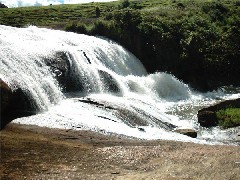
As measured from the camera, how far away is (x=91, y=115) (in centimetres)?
2086

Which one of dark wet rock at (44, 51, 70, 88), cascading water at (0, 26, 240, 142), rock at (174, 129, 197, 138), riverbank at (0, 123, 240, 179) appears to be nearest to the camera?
riverbank at (0, 123, 240, 179)

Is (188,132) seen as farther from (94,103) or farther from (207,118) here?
(94,103)

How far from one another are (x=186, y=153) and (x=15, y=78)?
11632 mm

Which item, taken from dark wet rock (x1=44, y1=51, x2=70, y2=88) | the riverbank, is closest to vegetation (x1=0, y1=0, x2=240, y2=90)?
dark wet rock (x1=44, y1=51, x2=70, y2=88)

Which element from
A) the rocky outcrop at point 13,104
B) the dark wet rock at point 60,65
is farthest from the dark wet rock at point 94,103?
the rocky outcrop at point 13,104

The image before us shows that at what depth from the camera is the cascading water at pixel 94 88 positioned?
20406mm

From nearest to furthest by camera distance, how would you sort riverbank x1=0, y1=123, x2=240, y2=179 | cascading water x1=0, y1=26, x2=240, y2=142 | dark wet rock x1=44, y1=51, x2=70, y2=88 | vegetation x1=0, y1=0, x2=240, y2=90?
riverbank x1=0, y1=123, x2=240, y2=179, cascading water x1=0, y1=26, x2=240, y2=142, dark wet rock x1=44, y1=51, x2=70, y2=88, vegetation x1=0, y1=0, x2=240, y2=90

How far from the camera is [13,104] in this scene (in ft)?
64.8

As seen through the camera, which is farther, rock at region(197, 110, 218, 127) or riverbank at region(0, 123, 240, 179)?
rock at region(197, 110, 218, 127)

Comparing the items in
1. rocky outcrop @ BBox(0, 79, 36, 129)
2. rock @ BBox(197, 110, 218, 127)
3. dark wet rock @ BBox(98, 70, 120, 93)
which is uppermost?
rocky outcrop @ BBox(0, 79, 36, 129)

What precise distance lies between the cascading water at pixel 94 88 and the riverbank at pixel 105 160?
13.7 feet

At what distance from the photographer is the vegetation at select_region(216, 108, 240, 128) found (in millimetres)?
24391

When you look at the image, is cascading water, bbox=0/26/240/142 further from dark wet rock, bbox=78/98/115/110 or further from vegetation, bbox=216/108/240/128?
vegetation, bbox=216/108/240/128

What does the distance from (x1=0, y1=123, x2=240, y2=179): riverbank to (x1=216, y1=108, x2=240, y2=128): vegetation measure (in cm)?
1115
